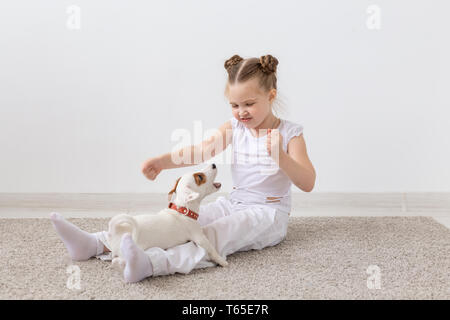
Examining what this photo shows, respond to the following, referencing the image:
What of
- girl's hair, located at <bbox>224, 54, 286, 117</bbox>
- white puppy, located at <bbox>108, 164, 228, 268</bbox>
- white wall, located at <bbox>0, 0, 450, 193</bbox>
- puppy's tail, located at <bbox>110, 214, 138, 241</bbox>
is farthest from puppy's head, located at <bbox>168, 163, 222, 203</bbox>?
white wall, located at <bbox>0, 0, 450, 193</bbox>

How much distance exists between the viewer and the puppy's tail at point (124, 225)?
103cm

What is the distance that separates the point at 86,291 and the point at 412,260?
695 mm

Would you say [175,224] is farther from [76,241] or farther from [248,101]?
[248,101]

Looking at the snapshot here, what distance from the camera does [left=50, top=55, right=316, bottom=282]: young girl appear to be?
1.09m

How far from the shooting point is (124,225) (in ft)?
3.42

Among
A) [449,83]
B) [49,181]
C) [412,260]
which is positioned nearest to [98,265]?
[412,260]

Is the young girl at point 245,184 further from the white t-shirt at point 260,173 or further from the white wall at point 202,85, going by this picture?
the white wall at point 202,85

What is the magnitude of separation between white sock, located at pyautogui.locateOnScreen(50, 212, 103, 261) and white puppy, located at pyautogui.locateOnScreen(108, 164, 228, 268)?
0.27 ft

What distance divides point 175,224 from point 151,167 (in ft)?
0.70

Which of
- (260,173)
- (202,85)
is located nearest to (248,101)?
(260,173)

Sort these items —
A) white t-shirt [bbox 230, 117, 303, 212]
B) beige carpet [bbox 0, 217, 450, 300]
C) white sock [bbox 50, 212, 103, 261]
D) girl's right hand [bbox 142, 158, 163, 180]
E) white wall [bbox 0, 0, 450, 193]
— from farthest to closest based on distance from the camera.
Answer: white wall [bbox 0, 0, 450, 193], white t-shirt [bbox 230, 117, 303, 212], girl's right hand [bbox 142, 158, 163, 180], white sock [bbox 50, 212, 103, 261], beige carpet [bbox 0, 217, 450, 300]

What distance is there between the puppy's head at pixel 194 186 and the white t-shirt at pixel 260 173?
0.22 metres

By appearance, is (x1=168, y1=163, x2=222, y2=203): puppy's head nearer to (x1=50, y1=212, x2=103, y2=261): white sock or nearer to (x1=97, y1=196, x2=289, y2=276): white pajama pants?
(x1=97, y1=196, x2=289, y2=276): white pajama pants
